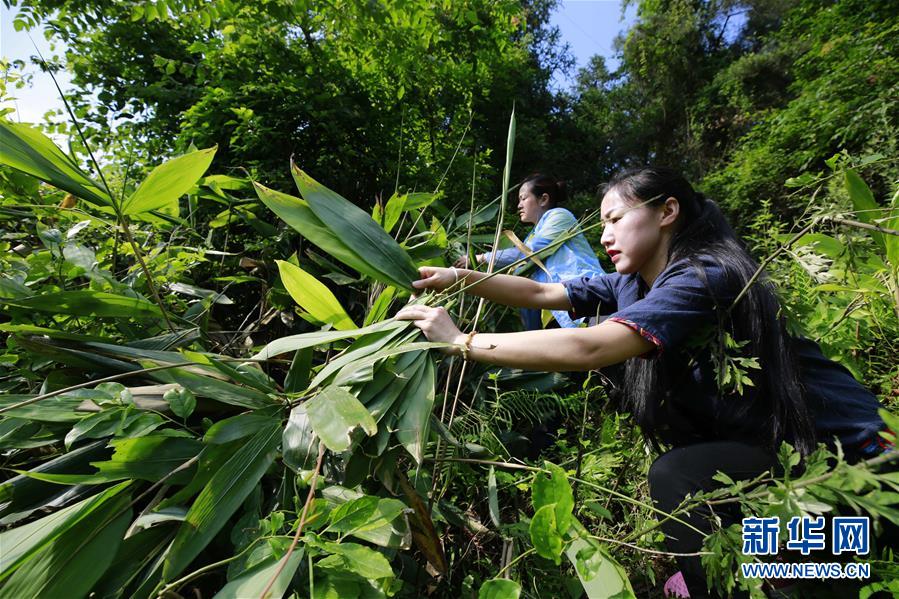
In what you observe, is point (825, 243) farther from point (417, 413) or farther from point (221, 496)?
point (221, 496)

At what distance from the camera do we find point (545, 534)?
1.93 ft

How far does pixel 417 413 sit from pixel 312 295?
0.37 metres

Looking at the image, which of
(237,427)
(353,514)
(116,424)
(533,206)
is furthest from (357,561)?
(533,206)

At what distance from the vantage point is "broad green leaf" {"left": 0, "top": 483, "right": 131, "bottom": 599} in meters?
0.55

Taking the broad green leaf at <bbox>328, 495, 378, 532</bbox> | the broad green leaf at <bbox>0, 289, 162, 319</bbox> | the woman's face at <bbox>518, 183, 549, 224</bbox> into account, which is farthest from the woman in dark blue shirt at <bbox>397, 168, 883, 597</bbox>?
the woman's face at <bbox>518, 183, 549, 224</bbox>

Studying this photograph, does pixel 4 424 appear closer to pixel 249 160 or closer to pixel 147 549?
pixel 147 549

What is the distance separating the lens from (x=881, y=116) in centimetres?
407

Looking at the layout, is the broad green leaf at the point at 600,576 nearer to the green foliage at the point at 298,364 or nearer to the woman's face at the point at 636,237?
the green foliage at the point at 298,364

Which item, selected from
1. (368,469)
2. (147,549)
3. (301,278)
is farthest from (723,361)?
(147,549)

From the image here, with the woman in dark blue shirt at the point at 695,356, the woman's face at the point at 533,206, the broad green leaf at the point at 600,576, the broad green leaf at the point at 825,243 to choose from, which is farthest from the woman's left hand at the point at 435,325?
the woman's face at the point at 533,206

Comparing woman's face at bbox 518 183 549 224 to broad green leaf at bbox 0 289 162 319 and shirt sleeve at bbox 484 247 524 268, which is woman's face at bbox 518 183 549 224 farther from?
broad green leaf at bbox 0 289 162 319

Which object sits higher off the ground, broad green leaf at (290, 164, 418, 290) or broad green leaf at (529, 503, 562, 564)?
broad green leaf at (290, 164, 418, 290)

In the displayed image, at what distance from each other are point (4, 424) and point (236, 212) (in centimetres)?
99

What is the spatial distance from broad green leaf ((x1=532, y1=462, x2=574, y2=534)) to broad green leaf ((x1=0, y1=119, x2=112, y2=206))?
0.94m
